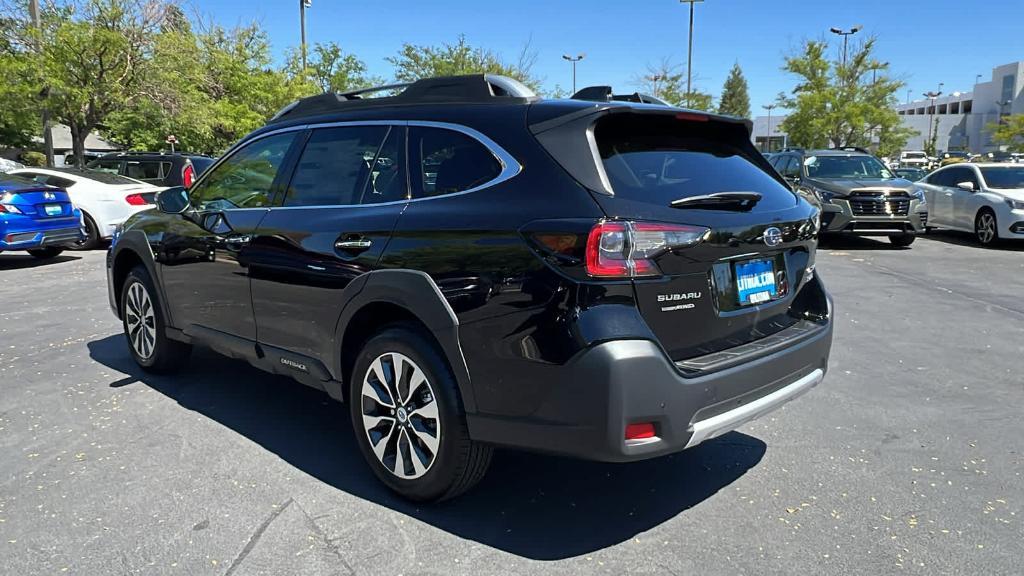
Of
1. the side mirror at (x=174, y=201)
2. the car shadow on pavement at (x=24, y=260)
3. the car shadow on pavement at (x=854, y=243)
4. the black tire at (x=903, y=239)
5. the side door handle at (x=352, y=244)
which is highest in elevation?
the side mirror at (x=174, y=201)

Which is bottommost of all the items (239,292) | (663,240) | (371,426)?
(371,426)

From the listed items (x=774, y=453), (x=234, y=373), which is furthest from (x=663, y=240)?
(x=234, y=373)

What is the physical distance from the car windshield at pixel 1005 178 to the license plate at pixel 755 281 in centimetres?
1375

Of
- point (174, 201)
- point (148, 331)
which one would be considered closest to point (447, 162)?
point (174, 201)

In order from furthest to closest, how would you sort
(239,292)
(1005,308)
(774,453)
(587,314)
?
(1005,308), (239,292), (774,453), (587,314)

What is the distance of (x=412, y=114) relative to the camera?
11.7ft

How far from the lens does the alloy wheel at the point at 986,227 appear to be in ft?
45.2

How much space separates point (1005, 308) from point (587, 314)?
716 cm

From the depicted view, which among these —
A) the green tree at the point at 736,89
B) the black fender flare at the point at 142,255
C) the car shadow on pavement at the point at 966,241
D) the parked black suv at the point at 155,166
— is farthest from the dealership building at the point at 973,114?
the black fender flare at the point at 142,255

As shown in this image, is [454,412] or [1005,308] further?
[1005,308]

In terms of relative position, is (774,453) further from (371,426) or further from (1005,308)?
(1005,308)

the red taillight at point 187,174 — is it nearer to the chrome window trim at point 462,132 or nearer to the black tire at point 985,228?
the chrome window trim at point 462,132

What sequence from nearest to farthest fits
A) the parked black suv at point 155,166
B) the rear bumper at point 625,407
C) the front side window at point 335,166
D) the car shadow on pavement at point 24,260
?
the rear bumper at point 625,407, the front side window at point 335,166, the car shadow on pavement at point 24,260, the parked black suv at point 155,166

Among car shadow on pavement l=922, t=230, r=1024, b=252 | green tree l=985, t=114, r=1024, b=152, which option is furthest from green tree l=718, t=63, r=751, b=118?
car shadow on pavement l=922, t=230, r=1024, b=252
